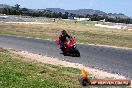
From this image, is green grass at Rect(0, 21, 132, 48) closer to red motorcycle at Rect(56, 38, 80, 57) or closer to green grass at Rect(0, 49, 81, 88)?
red motorcycle at Rect(56, 38, 80, 57)

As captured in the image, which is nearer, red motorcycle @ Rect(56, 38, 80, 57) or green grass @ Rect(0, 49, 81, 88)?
green grass @ Rect(0, 49, 81, 88)

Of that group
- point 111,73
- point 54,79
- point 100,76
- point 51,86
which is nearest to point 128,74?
point 111,73

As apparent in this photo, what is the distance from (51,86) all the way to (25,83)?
818mm

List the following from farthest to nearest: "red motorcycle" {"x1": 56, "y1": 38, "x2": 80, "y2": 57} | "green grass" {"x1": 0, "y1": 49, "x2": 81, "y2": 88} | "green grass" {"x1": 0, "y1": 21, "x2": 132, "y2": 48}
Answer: "green grass" {"x1": 0, "y1": 21, "x2": 132, "y2": 48} → "red motorcycle" {"x1": 56, "y1": 38, "x2": 80, "y2": 57} → "green grass" {"x1": 0, "y1": 49, "x2": 81, "y2": 88}

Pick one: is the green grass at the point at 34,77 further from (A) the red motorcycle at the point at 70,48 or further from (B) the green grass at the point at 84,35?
(B) the green grass at the point at 84,35

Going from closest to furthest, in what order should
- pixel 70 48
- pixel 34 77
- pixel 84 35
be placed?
1. pixel 34 77
2. pixel 70 48
3. pixel 84 35

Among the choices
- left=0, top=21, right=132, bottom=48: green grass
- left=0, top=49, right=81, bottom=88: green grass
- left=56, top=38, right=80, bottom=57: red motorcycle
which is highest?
left=0, top=49, right=81, bottom=88: green grass

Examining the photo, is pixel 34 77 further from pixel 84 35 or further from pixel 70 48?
pixel 84 35

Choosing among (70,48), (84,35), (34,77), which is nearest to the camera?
(34,77)

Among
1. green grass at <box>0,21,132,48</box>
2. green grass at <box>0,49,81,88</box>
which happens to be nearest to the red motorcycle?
green grass at <box>0,49,81,88</box>

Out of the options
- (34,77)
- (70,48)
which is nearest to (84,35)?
(70,48)

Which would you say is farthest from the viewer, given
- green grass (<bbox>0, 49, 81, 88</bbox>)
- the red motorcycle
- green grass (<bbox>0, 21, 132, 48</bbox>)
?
green grass (<bbox>0, 21, 132, 48</bbox>)

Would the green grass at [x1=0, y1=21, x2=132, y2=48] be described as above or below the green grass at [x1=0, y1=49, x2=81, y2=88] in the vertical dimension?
below

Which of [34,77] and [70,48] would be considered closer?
[34,77]
